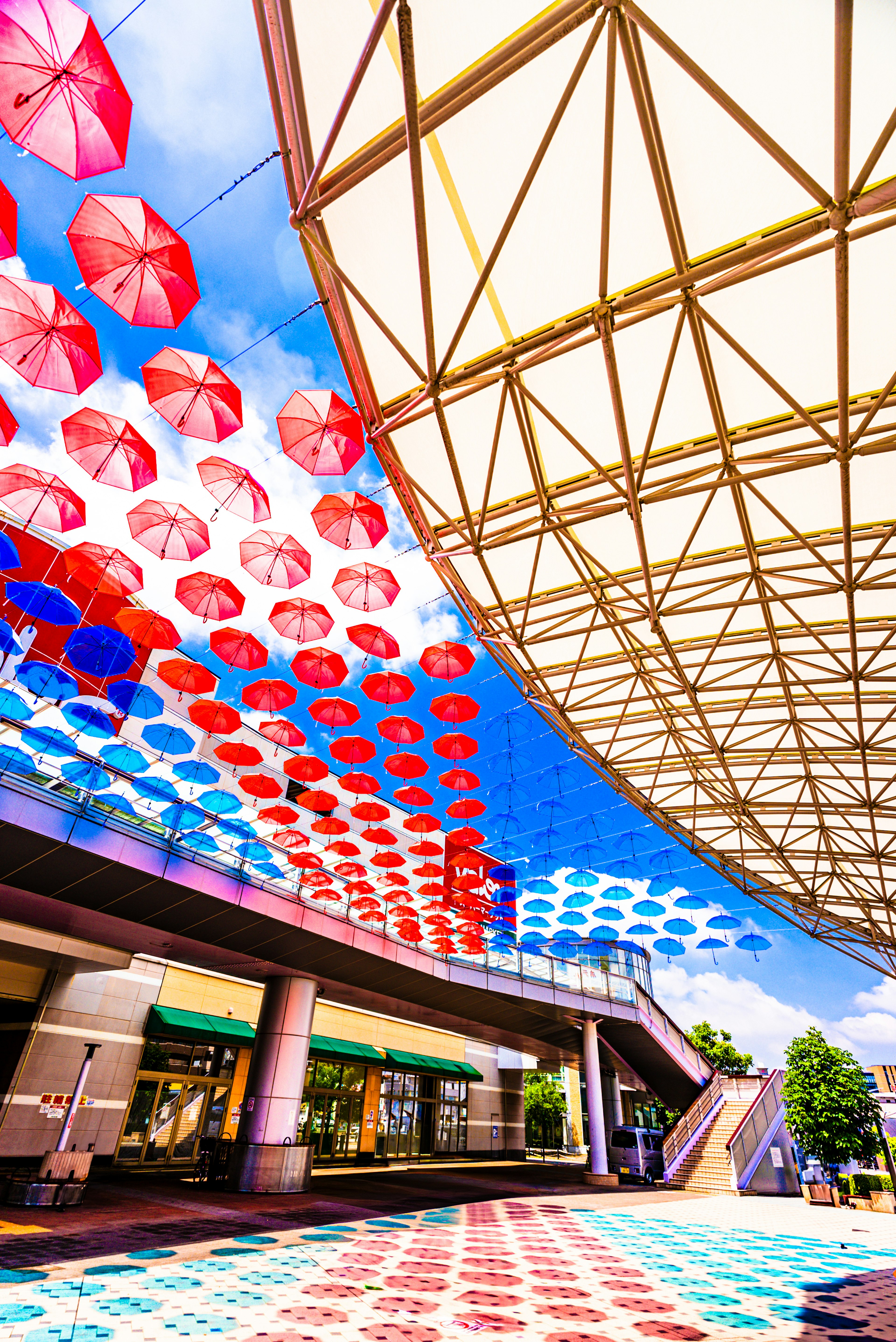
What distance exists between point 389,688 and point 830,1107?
24.4m

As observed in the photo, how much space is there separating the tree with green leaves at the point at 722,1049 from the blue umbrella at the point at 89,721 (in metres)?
45.8

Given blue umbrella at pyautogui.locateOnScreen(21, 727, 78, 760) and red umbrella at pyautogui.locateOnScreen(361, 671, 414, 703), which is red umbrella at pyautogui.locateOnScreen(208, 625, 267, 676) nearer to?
red umbrella at pyautogui.locateOnScreen(361, 671, 414, 703)

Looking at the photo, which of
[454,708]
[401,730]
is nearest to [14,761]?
[401,730]

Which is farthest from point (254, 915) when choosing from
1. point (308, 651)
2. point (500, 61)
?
point (500, 61)

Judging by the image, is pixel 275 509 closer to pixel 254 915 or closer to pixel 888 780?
pixel 254 915

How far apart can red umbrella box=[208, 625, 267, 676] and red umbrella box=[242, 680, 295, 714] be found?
1461 mm

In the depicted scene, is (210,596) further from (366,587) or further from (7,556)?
(7,556)

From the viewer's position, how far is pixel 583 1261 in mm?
10898

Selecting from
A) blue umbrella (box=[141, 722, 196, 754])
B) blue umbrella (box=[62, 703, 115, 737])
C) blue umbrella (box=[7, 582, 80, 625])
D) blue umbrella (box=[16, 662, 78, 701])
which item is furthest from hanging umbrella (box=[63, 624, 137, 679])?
blue umbrella (box=[141, 722, 196, 754])

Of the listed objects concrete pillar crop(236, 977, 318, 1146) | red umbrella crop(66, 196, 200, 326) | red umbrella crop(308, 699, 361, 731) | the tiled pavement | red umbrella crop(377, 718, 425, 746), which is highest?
red umbrella crop(308, 699, 361, 731)

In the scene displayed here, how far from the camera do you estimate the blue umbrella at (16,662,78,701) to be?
1423 centimetres

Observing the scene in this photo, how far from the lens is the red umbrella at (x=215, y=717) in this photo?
1647 centimetres

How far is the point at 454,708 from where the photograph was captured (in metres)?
15.0

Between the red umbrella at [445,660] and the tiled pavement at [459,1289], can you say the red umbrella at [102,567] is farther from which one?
the tiled pavement at [459,1289]
